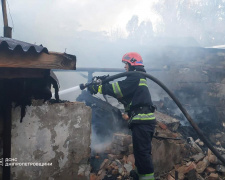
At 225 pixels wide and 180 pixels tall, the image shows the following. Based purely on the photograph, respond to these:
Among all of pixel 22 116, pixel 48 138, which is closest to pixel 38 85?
pixel 22 116

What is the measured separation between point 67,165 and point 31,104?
111 cm

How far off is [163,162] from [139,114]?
67.8 inches

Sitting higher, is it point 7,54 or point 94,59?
point 94,59

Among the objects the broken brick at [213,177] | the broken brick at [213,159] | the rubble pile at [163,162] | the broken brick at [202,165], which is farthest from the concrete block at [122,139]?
the broken brick at [213,159]

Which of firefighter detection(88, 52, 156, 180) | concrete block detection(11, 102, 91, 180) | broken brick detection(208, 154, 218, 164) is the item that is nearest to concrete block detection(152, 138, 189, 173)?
broken brick detection(208, 154, 218, 164)

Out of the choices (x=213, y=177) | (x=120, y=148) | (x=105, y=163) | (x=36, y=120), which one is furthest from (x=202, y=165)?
(x=36, y=120)

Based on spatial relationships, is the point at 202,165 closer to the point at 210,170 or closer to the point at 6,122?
the point at 210,170

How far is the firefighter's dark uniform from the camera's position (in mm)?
3495

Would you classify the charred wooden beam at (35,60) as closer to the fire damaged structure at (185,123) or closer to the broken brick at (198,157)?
the fire damaged structure at (185,123)

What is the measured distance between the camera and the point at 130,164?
4.43m

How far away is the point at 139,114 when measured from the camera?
367cm

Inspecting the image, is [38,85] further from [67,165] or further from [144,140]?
[144,140]
